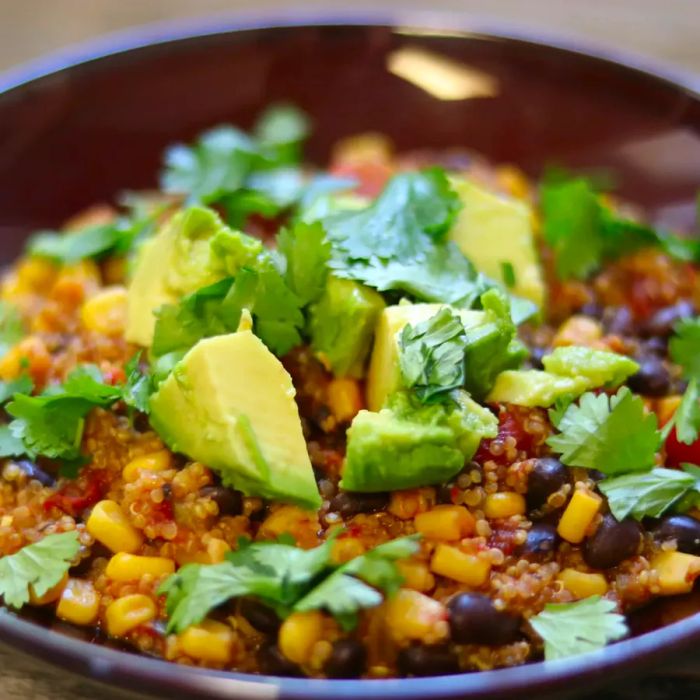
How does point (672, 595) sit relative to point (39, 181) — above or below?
below

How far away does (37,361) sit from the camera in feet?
11.8

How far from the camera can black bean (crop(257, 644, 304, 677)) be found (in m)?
2.69

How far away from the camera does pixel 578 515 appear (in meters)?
2.96

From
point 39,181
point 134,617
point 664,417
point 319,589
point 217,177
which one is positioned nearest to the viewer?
point 319,589

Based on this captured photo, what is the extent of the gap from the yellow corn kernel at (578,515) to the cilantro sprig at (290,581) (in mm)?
524

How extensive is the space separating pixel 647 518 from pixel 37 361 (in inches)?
88.3

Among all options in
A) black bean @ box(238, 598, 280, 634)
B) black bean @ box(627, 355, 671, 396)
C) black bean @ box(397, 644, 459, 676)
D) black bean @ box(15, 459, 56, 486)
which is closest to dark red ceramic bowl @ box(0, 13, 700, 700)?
black bean @ box(627, 355, 671, 396)

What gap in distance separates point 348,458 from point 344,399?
37 cm

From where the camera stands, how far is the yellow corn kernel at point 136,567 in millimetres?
2951

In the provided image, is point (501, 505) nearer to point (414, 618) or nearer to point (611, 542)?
point (611, 542)

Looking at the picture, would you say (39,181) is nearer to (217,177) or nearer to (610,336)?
(217,177)

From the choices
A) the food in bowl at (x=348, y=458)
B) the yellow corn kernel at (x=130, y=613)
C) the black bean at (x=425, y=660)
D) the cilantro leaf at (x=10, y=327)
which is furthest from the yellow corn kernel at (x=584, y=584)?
the cilantro leaf at (x=10, y=327)

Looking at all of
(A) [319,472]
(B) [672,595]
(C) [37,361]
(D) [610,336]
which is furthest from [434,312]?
(C) [37,361]

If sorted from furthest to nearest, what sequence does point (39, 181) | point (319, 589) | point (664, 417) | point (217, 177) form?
point (39, 181) < point (217, 177) < point (664, 417) < point (319, 589)
